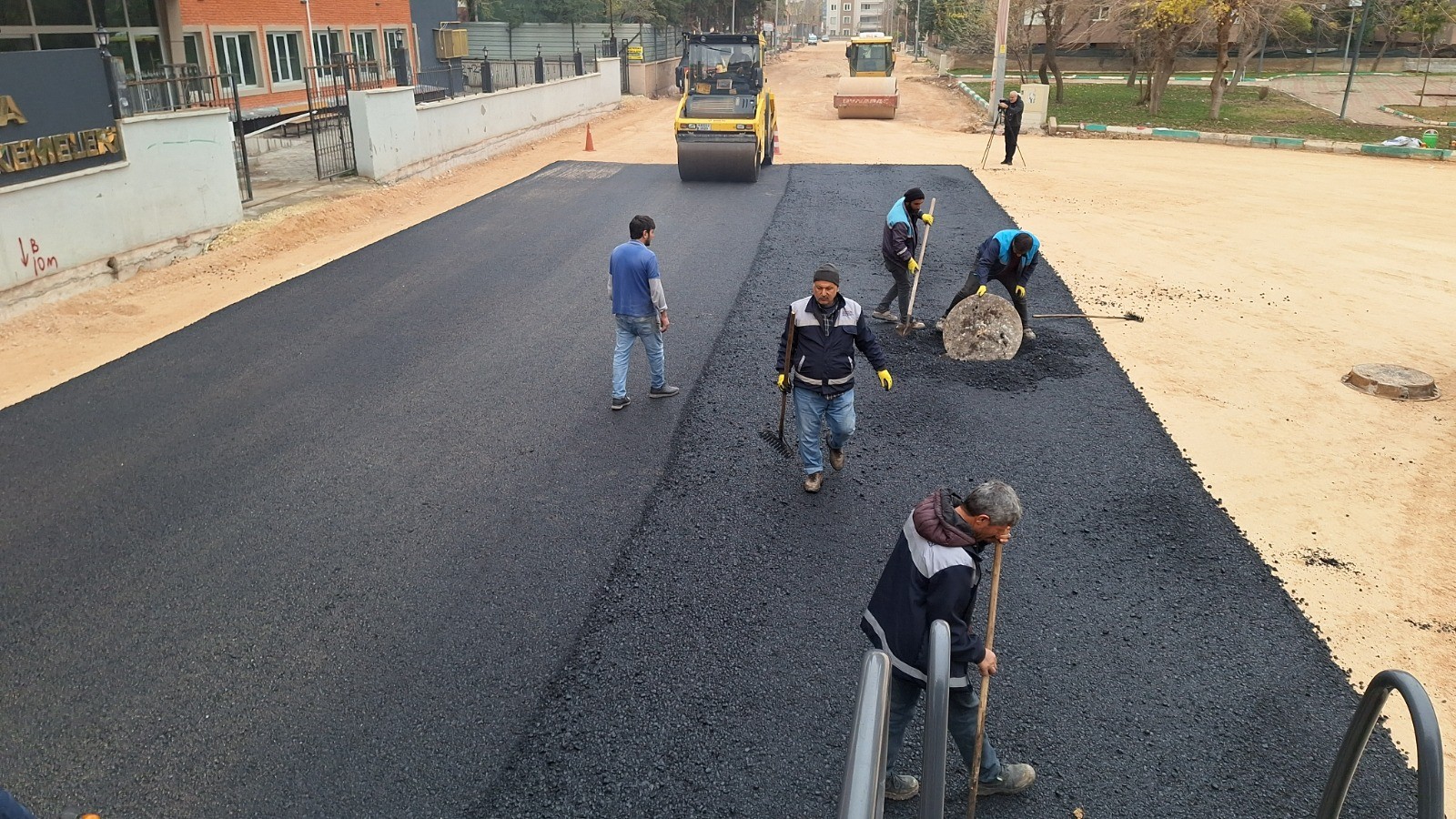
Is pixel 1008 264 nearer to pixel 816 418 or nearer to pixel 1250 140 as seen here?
pixel 816 418

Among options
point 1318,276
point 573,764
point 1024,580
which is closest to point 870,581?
point 1024,580

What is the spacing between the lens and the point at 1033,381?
9375 millimetres

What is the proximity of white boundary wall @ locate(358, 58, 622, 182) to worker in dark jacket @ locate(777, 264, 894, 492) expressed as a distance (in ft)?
47.8

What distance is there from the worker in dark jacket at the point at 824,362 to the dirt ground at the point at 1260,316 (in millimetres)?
2917

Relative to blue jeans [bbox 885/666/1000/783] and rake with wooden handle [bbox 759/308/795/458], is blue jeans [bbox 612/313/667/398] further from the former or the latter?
blue jeans [bbox 885/666/1000/783]

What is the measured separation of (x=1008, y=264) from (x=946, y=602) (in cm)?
688

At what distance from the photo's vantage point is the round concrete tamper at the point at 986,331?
9891 millimetres

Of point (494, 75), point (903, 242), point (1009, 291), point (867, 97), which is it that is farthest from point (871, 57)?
point (1009, 291)

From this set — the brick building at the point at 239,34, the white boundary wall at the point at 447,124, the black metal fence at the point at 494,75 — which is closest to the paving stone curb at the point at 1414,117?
the white boundary wall at the point at 447,124

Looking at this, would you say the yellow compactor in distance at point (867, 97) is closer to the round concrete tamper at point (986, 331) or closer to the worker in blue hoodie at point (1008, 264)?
the worker in blue hoodie at point (1008, 264)

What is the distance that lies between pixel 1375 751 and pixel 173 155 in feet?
50.0

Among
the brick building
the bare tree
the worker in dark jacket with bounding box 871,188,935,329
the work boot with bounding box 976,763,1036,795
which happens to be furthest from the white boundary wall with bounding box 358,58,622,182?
the bare tree

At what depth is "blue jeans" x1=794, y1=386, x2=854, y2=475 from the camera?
696cm

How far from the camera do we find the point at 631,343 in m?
8.39
